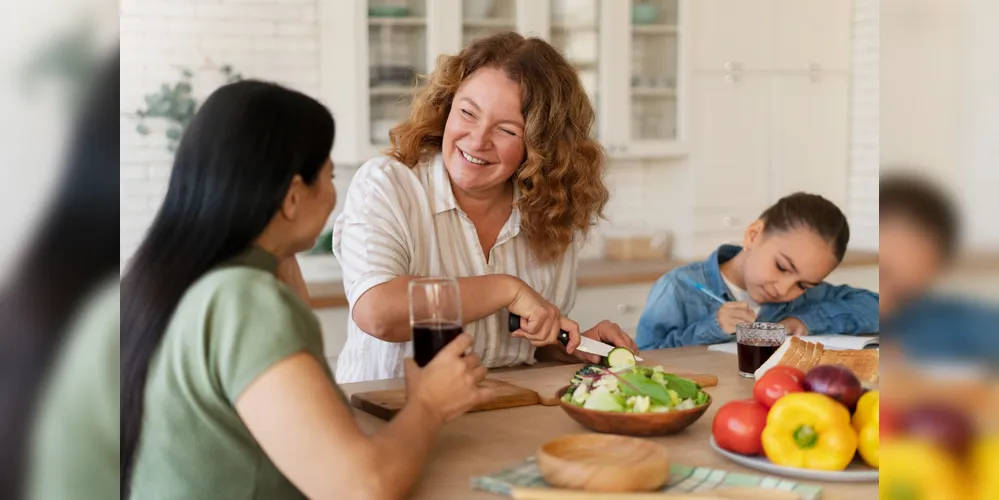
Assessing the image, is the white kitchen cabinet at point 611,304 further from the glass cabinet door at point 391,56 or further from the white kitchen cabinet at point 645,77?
the glass cabinet door at point 391,56

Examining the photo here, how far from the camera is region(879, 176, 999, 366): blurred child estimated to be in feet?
1.17

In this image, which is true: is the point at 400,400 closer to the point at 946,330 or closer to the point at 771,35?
the point at 946,330

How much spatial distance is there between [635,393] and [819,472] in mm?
201

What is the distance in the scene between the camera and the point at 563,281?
1.54 meters

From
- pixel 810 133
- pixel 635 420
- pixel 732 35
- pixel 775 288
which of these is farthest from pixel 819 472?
pixel 810 133

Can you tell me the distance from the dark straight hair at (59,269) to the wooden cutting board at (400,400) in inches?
22.0

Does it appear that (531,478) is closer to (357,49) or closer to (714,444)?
(714,444)

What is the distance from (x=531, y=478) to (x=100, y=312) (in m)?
0.41

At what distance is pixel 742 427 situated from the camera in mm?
917

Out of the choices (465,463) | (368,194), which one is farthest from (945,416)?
(368,194)

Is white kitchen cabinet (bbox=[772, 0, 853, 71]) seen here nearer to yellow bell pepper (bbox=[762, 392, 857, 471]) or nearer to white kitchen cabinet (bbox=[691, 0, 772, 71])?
white kitchen cabinet (bbox=[691, 0, 772, 71])

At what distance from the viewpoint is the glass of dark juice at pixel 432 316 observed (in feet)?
2.93

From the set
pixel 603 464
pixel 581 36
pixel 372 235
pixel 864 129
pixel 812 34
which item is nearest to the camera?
pixel 603 464

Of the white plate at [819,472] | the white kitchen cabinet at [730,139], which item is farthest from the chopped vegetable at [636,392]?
the white kitchen cabinet at [730,139]
